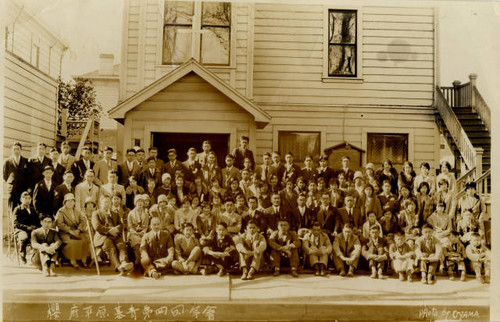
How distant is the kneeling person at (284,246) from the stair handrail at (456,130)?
1640 mm

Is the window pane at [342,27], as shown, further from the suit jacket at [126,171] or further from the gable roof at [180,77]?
the suit jacket at [126,171]

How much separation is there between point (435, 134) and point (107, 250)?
9.83 ft

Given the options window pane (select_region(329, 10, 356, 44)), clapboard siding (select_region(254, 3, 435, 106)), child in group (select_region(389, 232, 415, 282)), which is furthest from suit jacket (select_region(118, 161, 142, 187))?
child in group (select_region(389, 232, 415, 282))

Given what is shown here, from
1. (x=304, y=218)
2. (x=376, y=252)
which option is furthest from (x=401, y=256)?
(x=304, y=218)

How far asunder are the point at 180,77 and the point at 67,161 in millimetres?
1199

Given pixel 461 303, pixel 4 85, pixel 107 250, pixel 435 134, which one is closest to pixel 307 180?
pixel 435 134

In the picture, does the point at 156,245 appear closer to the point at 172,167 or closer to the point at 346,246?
the point at 172,167

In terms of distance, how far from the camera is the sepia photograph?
319 cm

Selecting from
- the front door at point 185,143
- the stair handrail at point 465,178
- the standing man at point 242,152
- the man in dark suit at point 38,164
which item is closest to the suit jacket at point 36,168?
the man in dark suit at point 38,164

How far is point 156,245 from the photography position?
3.35 meters

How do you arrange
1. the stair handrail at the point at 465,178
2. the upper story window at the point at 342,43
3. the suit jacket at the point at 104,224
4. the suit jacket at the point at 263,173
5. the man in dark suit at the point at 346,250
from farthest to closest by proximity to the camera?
1. the upper story window at the point at 342,43
2. the suit jacket at the point at 263,173
3. the stair handrail at the point at 465,178
4. the man in dark suit at the point at 346,250
5. the suit jacket at the point at 104,224

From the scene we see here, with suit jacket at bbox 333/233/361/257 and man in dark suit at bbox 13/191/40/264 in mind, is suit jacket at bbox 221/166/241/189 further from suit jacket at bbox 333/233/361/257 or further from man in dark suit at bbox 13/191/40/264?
man in dark suit at bbox 13/191/40/264

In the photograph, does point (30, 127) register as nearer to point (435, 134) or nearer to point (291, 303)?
point (291, 303)

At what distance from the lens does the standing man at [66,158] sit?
3406mm
